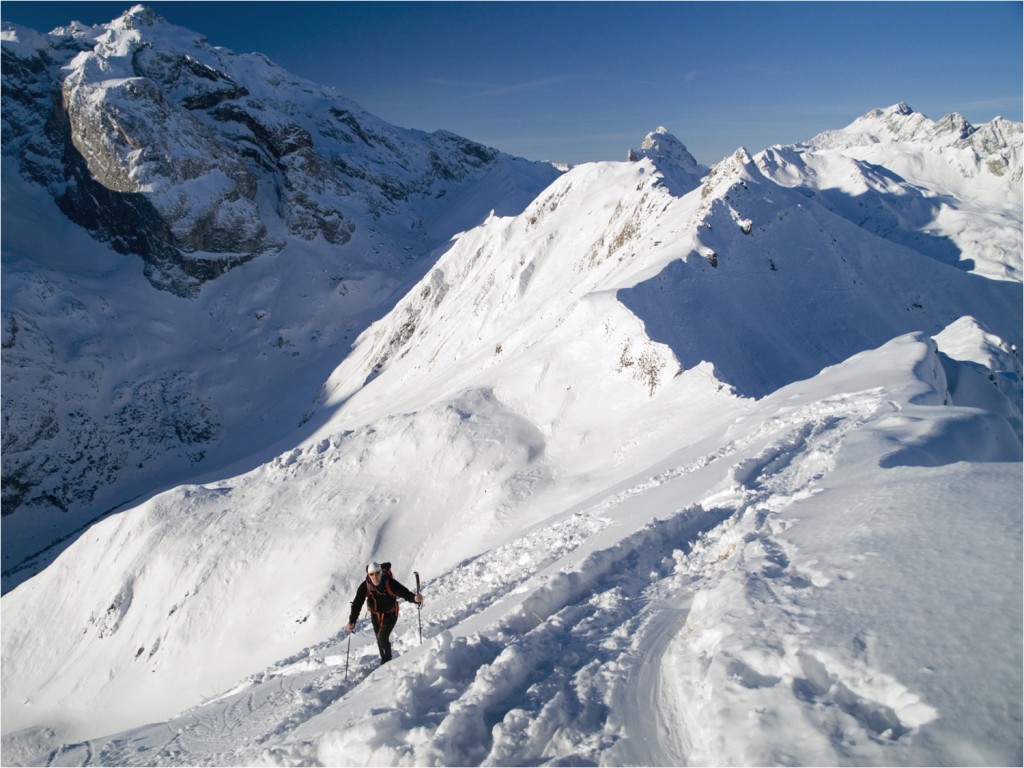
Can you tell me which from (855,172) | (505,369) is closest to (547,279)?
(505,369)

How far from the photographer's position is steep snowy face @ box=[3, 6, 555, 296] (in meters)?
76.6

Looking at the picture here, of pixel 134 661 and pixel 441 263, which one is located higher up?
pixel 441 263

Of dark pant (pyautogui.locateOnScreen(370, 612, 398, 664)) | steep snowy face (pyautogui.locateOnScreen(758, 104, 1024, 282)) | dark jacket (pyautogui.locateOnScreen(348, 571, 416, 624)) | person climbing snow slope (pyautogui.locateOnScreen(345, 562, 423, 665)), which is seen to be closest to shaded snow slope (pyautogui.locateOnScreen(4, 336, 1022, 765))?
dark pant (pyautogui.locateOnScreen(370, 612, 398, 664))

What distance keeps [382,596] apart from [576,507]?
941cm

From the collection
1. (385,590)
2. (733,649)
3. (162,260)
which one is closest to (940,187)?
(733,649)

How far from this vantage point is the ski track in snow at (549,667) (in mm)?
5047

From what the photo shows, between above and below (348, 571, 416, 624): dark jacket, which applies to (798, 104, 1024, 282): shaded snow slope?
above

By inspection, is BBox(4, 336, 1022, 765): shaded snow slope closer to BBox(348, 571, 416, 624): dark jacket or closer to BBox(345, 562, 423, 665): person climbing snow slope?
BBox(345, 562, 423, 665): person climbing snow slope

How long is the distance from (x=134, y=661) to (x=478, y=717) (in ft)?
89.0

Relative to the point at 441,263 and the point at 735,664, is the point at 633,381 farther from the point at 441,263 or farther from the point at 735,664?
the point at 441,263

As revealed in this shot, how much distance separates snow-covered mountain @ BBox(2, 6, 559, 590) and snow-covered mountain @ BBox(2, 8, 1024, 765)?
693 millimetres

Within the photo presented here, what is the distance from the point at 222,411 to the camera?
6819 cm

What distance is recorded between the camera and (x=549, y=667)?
238 inches

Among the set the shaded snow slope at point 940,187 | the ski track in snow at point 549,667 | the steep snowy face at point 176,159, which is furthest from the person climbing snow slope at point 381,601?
the steep snowy face at point 176,159
